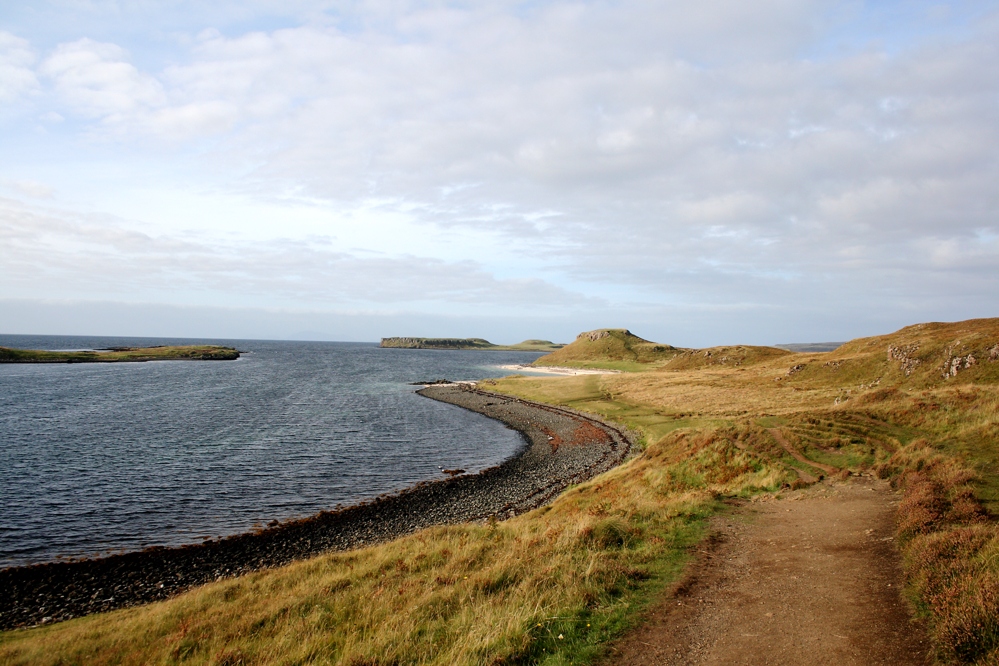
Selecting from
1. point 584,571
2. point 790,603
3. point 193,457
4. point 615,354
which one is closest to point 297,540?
point 584,571

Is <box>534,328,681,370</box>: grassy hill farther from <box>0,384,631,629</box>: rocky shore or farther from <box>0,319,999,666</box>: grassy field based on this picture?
<box>0,319,999,666</box>: grassy field

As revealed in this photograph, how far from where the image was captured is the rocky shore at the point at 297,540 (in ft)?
65.0

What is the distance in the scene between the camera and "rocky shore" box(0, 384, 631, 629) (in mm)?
19812

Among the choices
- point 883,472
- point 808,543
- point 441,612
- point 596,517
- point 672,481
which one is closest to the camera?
point 441,612

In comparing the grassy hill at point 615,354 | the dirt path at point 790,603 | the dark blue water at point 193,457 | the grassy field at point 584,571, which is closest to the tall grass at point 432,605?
the grassy field at point 584,571

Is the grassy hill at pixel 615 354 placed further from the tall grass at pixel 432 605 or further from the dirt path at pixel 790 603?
the dirt path at pixel 790 603

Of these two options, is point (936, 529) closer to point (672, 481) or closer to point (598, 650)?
point (598, 650)

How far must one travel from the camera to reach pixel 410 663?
9.76 m

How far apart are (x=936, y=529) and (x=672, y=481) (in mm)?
13514

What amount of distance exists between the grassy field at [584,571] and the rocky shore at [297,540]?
3106mm

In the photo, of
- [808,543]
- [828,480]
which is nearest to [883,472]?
[828,480]

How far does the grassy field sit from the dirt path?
0.59 m

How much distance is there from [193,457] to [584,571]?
4060cm

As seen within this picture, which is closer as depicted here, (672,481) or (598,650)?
(598,650)
